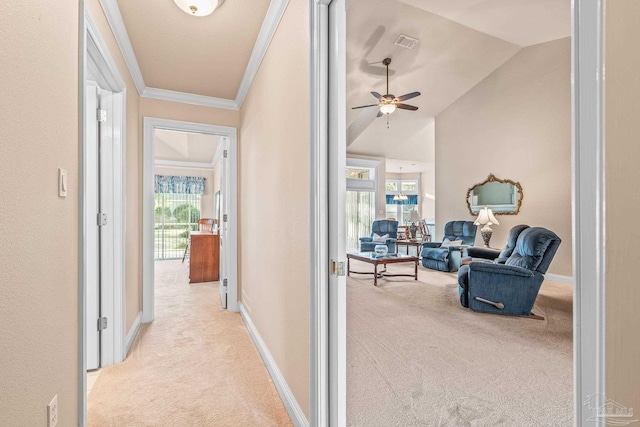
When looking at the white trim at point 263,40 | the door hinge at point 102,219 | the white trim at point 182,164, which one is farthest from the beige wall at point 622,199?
the white trim at point 182,164

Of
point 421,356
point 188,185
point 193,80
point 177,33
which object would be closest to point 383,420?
point 421,356

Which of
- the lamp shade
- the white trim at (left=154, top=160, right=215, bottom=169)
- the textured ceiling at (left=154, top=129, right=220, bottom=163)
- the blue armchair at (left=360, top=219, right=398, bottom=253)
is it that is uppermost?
the textured ceiling at (left=154, top=129, right=220, bottom=163)

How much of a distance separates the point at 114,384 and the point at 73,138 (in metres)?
1.67

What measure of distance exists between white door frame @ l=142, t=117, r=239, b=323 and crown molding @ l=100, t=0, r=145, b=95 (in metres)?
0.52

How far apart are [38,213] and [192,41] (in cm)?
192

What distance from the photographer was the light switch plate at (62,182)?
4.31 ft

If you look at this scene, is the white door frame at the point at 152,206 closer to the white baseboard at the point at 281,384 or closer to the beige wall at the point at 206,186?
the white baseboard at the point at 281,384

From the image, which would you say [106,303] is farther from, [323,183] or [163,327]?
[323,183]

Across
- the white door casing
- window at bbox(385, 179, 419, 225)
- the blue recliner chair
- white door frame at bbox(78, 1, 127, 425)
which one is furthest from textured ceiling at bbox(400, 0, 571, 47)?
window at bbox(385, 179, 419, 225)

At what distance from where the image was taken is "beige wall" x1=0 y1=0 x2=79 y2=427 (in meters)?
0.97

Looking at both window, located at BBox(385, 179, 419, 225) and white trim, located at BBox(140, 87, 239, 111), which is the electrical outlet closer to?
white trim, located at BBox(140, 87, 239, 111)

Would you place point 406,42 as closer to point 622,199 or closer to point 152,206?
point 152,206

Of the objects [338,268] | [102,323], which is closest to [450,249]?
[338,268]

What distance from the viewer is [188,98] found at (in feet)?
11.6
